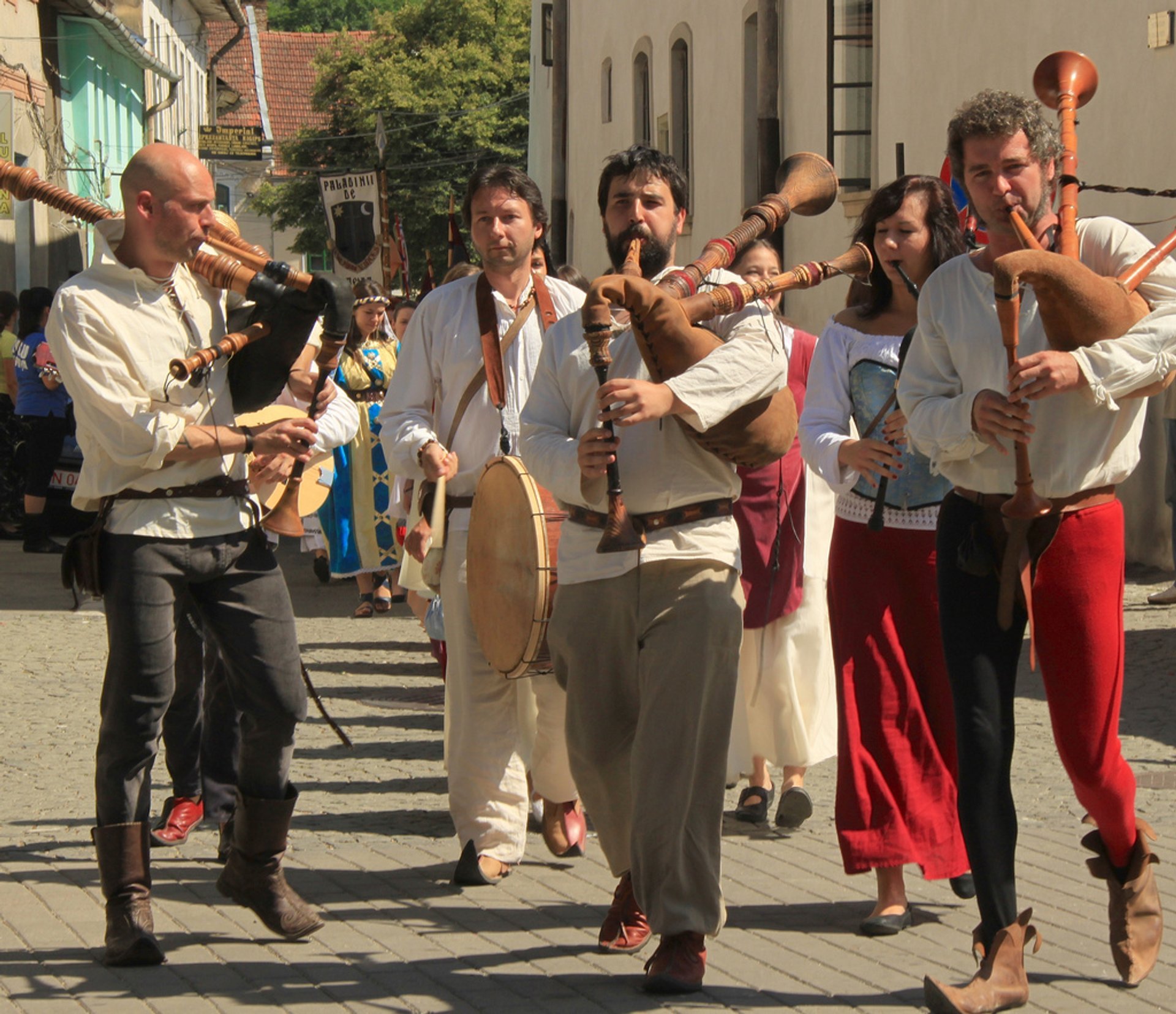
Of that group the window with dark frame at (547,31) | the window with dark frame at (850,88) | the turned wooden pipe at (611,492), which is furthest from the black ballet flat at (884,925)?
the window with dark frame at (547,31)

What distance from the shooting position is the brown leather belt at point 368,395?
1321 cm

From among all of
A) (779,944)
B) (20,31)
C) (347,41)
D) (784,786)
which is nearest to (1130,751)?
(784,786)

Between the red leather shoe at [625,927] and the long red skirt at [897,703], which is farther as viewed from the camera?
the long red skirt at [897,703]

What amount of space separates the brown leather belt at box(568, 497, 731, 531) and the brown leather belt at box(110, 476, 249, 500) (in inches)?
39.9

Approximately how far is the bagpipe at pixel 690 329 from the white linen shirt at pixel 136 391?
1161mm

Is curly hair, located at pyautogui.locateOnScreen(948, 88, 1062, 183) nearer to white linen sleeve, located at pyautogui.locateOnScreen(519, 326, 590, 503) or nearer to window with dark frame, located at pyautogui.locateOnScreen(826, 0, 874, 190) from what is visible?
white linen sleeve, located at pyautogui.locateOnScreen(519, 326, 590, 503)

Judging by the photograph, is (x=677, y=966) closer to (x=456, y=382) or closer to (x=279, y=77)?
(x=456, y=382)

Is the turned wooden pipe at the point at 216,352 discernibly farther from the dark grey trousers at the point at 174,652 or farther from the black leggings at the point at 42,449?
the black leggings at the point at 42,449

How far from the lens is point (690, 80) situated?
26688mm

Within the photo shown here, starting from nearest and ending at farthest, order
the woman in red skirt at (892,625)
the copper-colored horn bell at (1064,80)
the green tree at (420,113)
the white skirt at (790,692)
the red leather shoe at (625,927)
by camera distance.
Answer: the copper-colored horn bell at (1064,80) < the red leather shoe at (625,927) < the woman in red skirt at (892,625) < the white skirt at (790,692) < the green tree at (420,113)

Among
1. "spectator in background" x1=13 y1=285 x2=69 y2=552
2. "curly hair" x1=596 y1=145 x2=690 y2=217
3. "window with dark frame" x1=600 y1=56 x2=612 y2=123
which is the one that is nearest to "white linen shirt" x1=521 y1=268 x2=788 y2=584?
"curly hair" x1=596 y1=145 x2=690 y2=217

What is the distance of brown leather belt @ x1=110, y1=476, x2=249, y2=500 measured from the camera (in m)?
5.24

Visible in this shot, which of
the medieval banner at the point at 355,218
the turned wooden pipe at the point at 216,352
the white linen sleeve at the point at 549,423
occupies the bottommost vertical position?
the white linen sleeve at the point at 549,423

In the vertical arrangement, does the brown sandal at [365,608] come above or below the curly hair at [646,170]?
below
